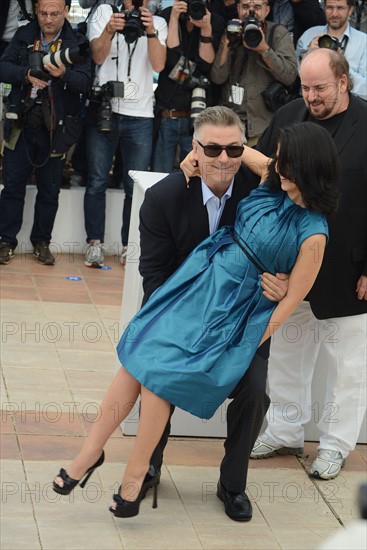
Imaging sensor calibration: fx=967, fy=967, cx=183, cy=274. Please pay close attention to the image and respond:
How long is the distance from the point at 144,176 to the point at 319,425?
1.39 metres

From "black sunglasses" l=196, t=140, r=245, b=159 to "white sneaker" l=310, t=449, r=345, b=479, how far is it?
154 cm

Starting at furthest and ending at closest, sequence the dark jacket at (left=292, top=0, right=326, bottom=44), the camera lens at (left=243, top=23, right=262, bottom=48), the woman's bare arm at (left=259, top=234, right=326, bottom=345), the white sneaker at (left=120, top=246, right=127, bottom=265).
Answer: the dark jacket at (left=292, top=0, right=326, bottom=44)
the white sneaker at (left=120, top=246, right=127, bottom=265)
the camera lens at (left=243, top=23, right=262, bottom=48)
the woman's bare arm at (left=259, top=234, right=326, bottom=345)

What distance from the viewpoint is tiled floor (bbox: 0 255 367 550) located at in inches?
141

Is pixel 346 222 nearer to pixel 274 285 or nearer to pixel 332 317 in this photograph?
pixel 332 317

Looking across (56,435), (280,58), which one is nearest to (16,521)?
(56,435)

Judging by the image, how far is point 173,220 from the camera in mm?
3592

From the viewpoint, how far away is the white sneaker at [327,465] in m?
4.23

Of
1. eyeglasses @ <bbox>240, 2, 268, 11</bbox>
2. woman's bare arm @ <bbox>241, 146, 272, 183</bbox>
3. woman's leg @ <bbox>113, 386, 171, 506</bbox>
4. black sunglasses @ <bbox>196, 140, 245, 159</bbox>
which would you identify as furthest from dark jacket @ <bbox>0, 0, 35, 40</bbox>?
woman's leg @ <bbox>113, 386, 171, 506</bbox>

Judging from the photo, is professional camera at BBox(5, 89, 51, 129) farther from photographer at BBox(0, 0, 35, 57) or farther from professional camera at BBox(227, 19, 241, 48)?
professional camera at BBox(227, 19, 241, 48)

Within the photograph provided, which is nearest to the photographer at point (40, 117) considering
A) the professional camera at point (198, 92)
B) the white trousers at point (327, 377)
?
the professional camera at point (198, 92)

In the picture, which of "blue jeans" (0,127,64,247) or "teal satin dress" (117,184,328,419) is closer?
"teal satin dress" (117,184,328,419)

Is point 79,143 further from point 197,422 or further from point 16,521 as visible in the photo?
point 16,521

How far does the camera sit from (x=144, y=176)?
447 centimetres

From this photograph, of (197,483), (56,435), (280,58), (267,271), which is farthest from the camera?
(280,58)
